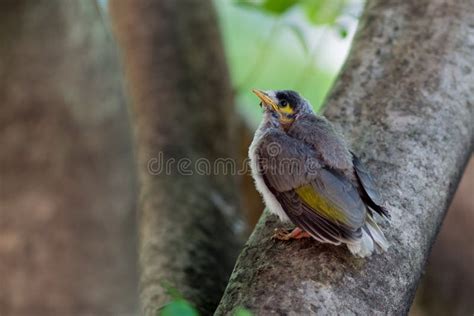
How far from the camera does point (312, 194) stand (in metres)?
2.63

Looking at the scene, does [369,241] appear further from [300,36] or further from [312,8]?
[312,8]

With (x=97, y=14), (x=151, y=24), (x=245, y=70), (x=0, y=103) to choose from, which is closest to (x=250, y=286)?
(x=0, y=103)

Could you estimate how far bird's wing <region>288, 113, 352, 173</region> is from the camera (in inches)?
107

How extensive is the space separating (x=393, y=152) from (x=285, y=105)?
509 mm

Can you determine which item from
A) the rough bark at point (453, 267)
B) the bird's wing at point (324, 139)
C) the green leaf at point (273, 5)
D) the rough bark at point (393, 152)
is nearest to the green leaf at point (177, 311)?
the rough bark at point (393, 152)

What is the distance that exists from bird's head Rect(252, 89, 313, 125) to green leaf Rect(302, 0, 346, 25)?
6.03 ft

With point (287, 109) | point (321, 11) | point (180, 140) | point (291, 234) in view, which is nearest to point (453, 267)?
point (321, 11)

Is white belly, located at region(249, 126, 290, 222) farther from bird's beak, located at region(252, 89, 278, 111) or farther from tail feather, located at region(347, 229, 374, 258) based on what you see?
tail feather, located at region(347, 229, 374, 258)

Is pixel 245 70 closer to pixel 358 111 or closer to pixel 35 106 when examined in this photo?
pixel 358 111

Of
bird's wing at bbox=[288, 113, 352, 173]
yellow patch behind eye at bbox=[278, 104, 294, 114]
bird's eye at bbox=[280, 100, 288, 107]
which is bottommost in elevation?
bird's wing at bbox=[288, 113, 352, 173]

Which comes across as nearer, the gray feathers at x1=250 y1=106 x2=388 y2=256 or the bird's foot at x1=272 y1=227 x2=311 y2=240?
the gray feathers at x1=250 y1=106 x2=388 y2=256

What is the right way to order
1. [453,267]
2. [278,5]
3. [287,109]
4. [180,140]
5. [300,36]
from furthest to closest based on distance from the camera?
[453,267]
[180,140]
[278,5]
[300,36]
[287,109]

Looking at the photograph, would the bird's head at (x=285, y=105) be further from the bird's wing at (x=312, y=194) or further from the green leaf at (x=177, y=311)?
the green leaf at (x=177, y=311)

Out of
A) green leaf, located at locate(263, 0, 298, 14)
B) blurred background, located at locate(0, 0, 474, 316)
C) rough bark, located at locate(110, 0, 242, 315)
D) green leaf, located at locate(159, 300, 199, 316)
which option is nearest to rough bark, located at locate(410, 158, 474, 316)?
rough bark, located at locate(110, 0, 242, 315)
